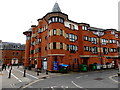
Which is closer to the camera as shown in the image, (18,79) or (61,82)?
(61,82)

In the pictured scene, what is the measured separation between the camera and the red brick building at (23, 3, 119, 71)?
75.5ft

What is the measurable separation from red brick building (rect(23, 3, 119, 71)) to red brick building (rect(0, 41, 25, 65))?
20036 mm

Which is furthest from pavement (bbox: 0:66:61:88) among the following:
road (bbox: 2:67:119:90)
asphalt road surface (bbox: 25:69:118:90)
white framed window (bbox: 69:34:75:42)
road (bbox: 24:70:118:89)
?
white framed window (bbox: 69:34:75:42)

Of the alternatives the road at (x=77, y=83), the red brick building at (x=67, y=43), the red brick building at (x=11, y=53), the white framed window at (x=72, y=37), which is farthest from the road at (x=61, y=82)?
the red brick building at (x=11, y=53)

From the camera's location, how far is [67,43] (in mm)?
25969

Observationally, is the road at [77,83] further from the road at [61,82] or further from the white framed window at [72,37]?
the white framed window at [72,37]

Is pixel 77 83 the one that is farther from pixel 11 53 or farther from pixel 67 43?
pixel 11 53

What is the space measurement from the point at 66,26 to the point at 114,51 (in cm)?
1881

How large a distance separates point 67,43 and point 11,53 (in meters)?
35.5

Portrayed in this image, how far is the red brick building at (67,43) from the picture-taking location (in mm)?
23016

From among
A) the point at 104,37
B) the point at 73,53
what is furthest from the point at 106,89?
the point at 104,37

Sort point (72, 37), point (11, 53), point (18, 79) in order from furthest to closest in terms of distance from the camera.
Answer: point (11, 53)
point (72, 37)
point (18, 79)

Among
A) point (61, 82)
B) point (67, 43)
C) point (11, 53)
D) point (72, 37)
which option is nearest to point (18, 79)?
point (61, 82)

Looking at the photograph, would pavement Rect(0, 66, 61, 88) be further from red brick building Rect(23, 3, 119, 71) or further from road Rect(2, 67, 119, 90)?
red brick building Rect(23, 3, 119, 71)
